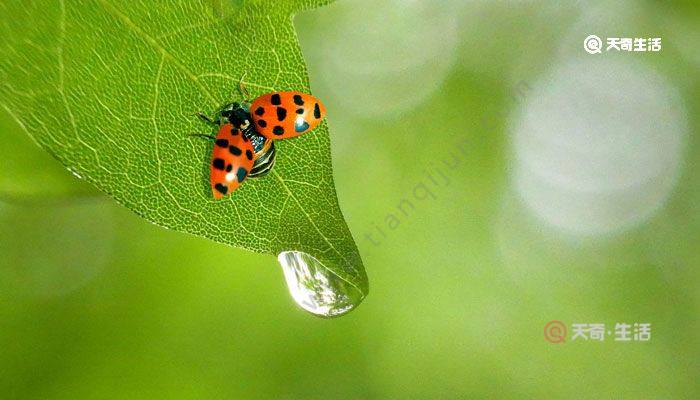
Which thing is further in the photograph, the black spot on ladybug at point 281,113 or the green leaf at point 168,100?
the black spot on ladybug at point 281,113

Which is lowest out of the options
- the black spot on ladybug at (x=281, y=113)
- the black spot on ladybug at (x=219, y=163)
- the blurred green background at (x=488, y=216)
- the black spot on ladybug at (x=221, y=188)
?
the black spot on ladybug at (x=221, y=188)

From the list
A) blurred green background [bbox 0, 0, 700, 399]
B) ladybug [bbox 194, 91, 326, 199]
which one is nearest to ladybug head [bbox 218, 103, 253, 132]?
ladybug [bbox 194, 91, 326, 199]

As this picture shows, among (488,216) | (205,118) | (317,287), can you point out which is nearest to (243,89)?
(205,118)

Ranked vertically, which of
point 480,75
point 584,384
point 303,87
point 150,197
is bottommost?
point 150,197

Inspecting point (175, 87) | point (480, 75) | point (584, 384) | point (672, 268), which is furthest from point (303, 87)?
point (672, 268)

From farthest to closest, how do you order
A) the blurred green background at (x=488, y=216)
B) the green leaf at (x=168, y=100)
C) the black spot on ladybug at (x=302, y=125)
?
the blurred green background at (x=488, y=216) → the black spot on ladybug at (x=302, y=125) → the green leaf at (x=168, y=100)

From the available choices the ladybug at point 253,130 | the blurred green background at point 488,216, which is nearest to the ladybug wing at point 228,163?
the ladybug at point 253,130

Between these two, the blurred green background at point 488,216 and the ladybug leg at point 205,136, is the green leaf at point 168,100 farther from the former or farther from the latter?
the blurred green background at point 488,216

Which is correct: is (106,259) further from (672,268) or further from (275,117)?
(672,268)
